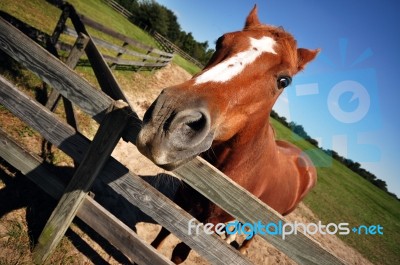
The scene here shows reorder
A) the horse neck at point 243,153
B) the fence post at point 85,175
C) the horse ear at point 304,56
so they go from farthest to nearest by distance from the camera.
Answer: the horse ear at point 304,56, the horse neck at point 243,153, the fence post at point 85,175

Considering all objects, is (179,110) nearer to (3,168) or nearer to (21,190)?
(21,190)

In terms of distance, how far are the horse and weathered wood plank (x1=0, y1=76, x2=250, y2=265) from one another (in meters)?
0.70

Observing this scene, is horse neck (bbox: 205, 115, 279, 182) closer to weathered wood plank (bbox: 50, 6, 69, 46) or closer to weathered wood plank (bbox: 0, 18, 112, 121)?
weathered wood plank (bbox: 0, 18, 112, 121)

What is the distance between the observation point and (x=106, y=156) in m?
2.29

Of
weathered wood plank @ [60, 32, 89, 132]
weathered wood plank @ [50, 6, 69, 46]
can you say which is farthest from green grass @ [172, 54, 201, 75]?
weathered wood plank @ [60, 32, 89, 132]

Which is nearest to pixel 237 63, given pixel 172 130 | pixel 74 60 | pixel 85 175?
pixel 172 130

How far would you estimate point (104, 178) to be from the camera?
2426 mm

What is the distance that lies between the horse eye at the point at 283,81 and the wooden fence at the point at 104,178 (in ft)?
4.09

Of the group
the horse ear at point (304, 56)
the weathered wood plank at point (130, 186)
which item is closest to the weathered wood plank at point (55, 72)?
the weathered wood plank at point (130, 186)

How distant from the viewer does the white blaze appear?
6.31 feet

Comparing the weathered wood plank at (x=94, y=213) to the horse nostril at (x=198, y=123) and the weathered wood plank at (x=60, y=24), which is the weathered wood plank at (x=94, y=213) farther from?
the weathered wood plank at (x=60, y=24)

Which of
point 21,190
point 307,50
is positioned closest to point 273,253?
point 307,50

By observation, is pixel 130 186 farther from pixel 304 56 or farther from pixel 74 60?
pixel 74 60

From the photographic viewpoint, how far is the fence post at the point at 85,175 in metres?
2.18
